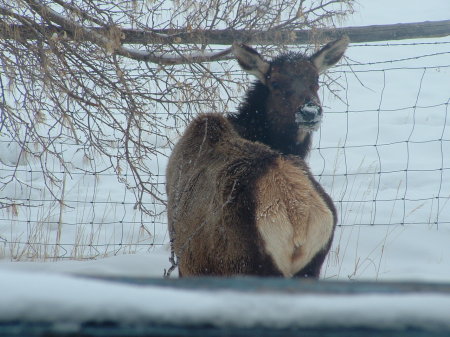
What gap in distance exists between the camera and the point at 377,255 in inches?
238

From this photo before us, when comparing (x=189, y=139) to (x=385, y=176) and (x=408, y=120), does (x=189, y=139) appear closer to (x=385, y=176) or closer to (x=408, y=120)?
(x=385, y=176)

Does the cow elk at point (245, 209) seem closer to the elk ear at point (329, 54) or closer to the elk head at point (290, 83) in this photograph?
the elk head at point (290, 83)

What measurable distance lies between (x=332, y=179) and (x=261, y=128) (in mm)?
5592

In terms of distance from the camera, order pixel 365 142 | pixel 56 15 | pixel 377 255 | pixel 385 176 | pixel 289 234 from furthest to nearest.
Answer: pixel 365 142
pixel 385 176
pixel 377 255
pixel 56 15
pixel 289 234

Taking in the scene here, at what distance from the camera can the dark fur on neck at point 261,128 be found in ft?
16.2

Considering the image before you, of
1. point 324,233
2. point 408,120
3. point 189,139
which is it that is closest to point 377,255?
point 189,139

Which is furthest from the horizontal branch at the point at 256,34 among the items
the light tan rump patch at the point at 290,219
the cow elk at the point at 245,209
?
the light tan rump patch at the point at 290,219

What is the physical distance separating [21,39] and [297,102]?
2.31 meters

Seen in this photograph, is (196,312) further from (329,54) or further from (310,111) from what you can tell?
(329,54)

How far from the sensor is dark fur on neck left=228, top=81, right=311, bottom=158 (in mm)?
4949

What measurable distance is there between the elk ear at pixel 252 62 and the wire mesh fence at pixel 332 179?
0.65 meters

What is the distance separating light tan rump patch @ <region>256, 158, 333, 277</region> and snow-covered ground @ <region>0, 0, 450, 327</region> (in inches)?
38.1

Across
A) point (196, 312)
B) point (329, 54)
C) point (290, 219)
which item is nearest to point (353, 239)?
point (329, 54)

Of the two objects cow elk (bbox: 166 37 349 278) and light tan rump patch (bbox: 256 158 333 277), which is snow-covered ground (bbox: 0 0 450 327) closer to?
cow elk (bbox: 166 37 349 278)
